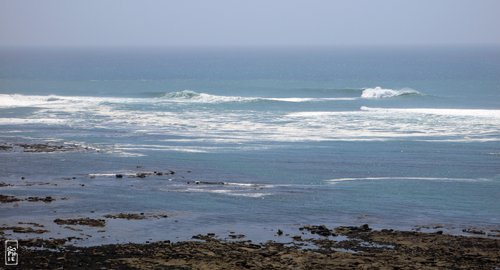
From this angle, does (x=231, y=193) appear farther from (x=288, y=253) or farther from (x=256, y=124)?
(x=256, y=124)

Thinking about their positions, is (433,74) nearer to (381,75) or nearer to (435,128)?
(381,75)

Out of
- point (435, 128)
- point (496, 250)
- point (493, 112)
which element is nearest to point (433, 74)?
point (493, 112)

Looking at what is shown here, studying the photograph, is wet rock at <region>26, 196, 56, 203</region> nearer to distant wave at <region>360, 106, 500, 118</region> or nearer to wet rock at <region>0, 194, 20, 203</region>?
wet rock at <region>0, 194, 20, 203</region>

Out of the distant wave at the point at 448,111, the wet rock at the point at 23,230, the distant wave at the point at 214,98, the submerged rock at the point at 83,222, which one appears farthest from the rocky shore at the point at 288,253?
the distant wave at the point at 214,98

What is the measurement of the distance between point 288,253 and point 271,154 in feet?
72.5

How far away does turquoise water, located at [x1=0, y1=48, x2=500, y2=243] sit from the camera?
37.0 meters

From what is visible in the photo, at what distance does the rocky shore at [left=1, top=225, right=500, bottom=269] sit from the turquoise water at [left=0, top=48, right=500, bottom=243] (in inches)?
108

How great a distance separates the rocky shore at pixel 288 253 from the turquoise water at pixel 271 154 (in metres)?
2.75

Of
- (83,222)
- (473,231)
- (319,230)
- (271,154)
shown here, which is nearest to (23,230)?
(83,222)

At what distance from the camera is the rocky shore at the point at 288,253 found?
1108 inches

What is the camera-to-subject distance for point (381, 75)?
13762 cm

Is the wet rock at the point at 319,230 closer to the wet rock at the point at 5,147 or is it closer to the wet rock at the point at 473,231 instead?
the wet rock at the point at 473,231

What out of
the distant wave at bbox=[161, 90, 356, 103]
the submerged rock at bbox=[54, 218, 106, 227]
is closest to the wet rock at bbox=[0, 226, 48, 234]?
the submerged rock at bbox=[54, 218, 106, 227]

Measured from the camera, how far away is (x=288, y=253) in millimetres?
29516
